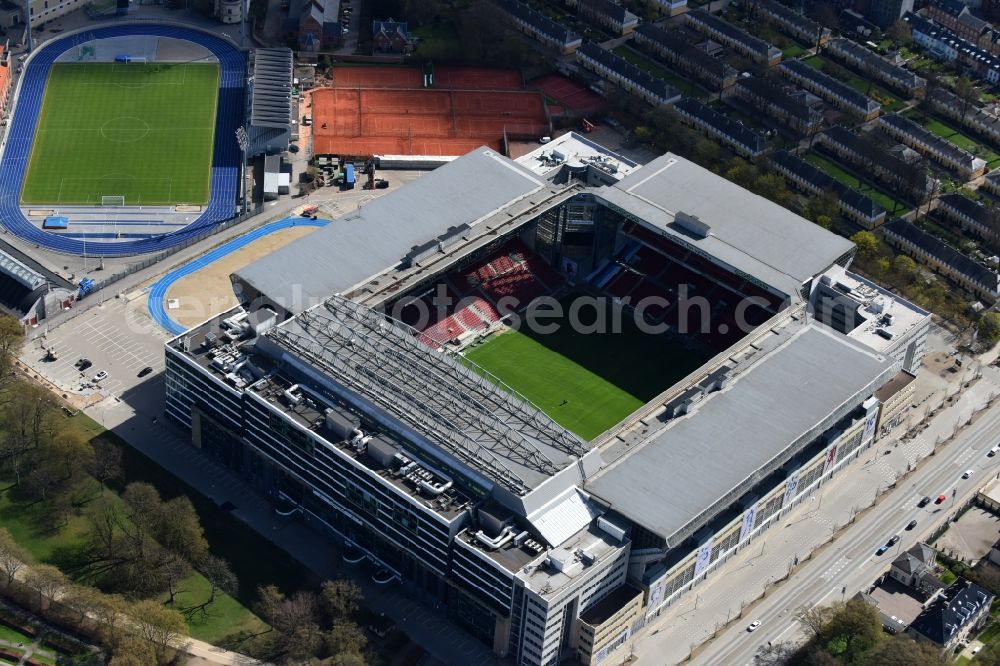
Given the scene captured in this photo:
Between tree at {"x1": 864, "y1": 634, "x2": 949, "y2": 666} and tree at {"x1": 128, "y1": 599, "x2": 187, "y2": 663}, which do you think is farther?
tree at {"x1": 128, "y1": 599, "x2": 187, "y2": 663}

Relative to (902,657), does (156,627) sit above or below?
below

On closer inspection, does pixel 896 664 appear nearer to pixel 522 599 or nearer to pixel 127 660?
pixel 522 599

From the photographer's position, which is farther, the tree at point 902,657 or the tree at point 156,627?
the tree at point 156,627

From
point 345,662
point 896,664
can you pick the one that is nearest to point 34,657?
point 345,662

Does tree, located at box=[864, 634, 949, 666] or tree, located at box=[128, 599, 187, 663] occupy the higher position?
tree, located at box=[864, 634, 949, 666]

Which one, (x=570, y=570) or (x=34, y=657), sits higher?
(x=570, y=570)

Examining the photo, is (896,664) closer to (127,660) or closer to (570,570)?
(570,570)

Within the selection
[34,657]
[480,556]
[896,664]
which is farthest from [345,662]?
[896,664]

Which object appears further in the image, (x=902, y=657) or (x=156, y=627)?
(x=156, y=627)

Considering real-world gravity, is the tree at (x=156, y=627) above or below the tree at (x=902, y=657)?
below
